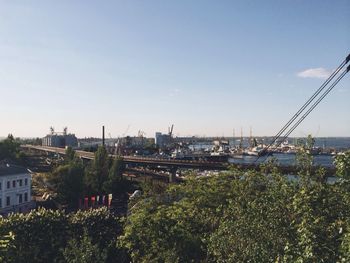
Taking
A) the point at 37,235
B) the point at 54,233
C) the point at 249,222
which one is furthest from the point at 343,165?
the point at 37,235

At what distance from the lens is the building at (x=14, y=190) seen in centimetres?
4516

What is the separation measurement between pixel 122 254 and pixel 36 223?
515cm

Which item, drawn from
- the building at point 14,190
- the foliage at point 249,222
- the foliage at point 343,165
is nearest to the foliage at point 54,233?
the foliage at point 249,222

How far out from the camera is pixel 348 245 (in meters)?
7.58

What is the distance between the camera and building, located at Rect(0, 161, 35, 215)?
148ft

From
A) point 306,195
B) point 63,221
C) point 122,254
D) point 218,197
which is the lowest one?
point 122,254

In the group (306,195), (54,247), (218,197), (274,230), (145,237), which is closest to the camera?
(274,230)

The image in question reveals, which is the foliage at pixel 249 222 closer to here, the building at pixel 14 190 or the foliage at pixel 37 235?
the foliage at pixel 37 235

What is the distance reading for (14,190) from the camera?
4688 cm

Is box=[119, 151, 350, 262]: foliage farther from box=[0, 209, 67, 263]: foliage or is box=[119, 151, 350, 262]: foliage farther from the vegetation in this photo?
box=[0, 209, 67, 263]: foliage

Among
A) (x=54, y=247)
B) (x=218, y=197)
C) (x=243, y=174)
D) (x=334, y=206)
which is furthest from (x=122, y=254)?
(x=334, y=206)

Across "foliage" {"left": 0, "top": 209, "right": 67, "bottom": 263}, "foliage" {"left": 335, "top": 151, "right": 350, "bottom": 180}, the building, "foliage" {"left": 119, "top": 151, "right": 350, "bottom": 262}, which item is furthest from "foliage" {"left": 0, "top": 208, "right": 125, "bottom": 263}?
the building

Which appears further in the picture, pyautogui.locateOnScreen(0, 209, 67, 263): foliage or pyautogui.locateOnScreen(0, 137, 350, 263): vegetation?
pyautogui.locateOnScreen(0, 209, 67, 263): foliage

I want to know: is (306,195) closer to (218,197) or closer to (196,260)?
(196,260)
